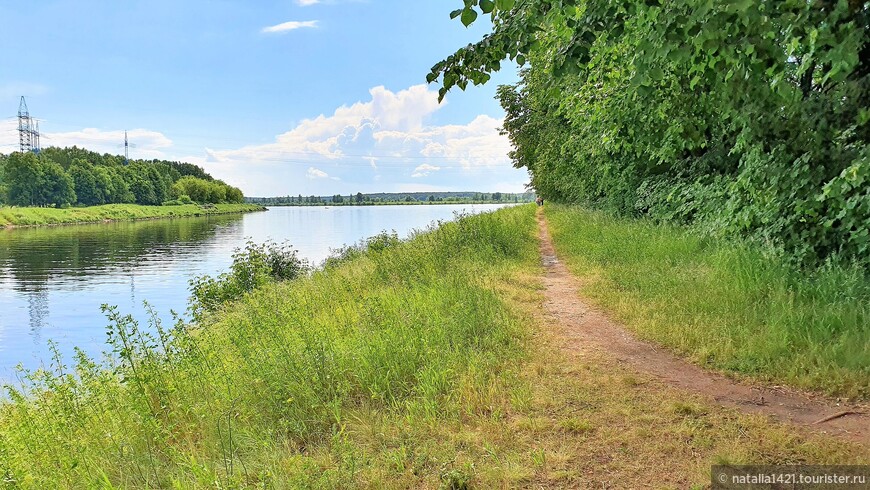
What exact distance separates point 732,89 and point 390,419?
5021 millimetres

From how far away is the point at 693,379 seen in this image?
15.1 feet

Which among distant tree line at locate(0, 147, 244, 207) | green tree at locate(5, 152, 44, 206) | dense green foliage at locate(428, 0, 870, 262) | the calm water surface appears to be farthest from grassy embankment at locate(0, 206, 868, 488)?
distant tree line at locate(0, 147, 244, 207)

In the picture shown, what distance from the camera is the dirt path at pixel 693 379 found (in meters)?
3.64

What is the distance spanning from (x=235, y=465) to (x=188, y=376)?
2367 millimetres

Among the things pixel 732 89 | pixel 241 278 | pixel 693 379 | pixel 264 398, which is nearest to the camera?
pixel 693 379

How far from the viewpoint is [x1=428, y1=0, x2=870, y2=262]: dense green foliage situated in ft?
11.8

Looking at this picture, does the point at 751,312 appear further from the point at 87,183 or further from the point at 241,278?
the point at 87,183

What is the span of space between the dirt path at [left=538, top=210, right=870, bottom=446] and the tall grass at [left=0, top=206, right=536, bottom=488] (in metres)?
0.89

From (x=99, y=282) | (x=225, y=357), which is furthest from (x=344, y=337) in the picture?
(x=99, y=282)

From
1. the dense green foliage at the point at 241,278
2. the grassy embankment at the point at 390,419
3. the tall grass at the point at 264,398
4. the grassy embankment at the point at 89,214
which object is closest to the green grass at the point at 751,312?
the grassy embankment at the point at 390,419

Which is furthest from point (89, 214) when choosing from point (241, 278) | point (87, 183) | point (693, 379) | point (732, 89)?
point (693, 379)

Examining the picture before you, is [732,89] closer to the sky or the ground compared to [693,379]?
closer to the sky

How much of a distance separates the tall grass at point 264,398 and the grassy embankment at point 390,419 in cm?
2

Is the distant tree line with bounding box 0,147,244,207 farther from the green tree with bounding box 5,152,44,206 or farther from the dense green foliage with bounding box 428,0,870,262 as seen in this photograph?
the dense green foliage with bounding box 428,0,870,262
